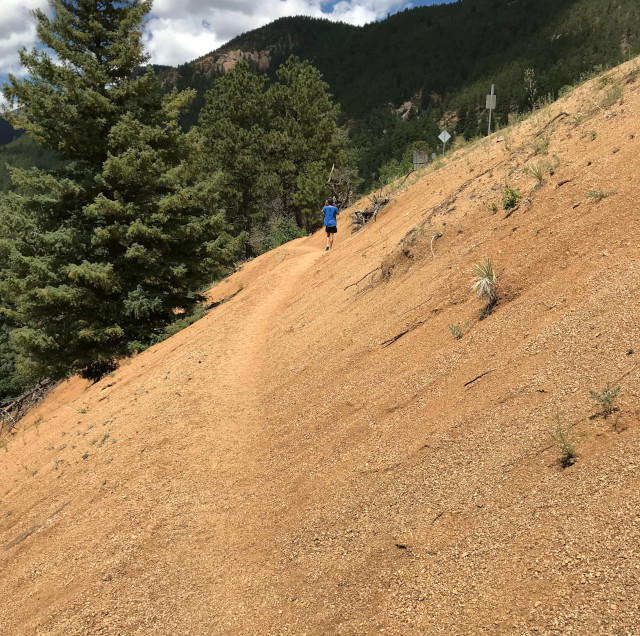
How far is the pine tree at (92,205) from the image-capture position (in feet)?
43.9

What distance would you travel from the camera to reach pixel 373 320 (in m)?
6.94

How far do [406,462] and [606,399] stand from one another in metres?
1.63

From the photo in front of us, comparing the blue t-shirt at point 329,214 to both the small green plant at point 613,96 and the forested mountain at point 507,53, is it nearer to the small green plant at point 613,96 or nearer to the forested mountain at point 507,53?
the small green plant at point 613,96

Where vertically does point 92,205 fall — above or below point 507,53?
below

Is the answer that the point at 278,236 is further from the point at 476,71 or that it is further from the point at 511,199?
the point at 476,71

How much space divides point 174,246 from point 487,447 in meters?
14.4

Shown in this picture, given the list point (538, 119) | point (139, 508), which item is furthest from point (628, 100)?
point (139, 508)

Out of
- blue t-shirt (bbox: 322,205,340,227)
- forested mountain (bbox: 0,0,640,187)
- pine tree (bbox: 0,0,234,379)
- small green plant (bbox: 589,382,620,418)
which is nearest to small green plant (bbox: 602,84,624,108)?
small green plant (bbox: 589,382,620,418)

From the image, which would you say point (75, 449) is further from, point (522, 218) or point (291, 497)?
point (522, 218)

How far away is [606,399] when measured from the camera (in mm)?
2957

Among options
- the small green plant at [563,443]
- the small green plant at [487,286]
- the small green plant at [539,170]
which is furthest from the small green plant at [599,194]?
the small green plant at [563,443]

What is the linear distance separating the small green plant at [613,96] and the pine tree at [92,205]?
1156 cm

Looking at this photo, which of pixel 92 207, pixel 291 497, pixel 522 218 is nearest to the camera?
pixel 291 497

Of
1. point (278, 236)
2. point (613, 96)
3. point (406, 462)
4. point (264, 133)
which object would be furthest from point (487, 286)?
point (264, 133)
